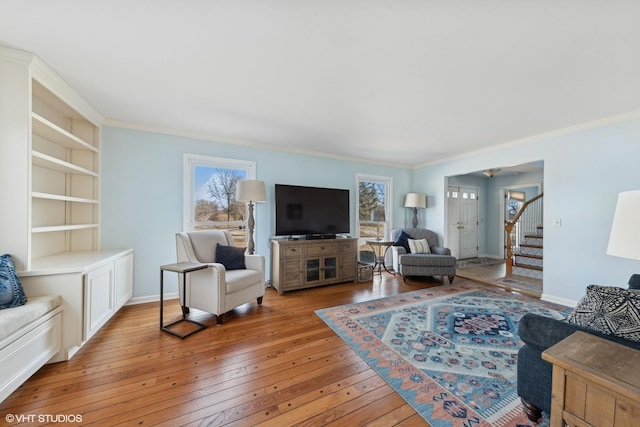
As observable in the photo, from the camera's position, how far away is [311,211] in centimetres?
401

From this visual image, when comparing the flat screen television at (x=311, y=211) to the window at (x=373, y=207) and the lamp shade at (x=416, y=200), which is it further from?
the lamp shade at (x=416, y=200)

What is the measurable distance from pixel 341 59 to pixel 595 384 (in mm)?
2197

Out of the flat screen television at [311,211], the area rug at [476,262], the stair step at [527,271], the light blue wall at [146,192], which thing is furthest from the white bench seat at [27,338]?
the stair step at [527,271]

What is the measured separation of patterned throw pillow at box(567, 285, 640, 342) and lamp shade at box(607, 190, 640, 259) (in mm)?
216

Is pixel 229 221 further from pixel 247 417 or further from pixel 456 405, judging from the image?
pixel 456 405

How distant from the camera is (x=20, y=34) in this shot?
1621 mm

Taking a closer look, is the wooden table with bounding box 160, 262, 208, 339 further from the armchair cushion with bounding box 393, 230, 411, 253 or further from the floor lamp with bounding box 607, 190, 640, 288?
the armchair cushion with bounding box 393, 230, 411, 253

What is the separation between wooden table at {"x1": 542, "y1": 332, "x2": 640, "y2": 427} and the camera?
2.71 feet

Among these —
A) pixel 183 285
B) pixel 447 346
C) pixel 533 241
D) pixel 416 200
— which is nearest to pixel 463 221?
pixel 533 241

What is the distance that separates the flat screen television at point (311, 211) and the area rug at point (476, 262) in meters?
3.25

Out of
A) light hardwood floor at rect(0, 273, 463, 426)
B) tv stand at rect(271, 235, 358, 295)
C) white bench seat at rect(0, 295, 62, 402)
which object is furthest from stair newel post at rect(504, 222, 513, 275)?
white bench seat at rect(0, 295, 62, 402)

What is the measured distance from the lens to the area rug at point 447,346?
4.80 feet

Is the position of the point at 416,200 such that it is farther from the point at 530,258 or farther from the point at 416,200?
the point at 530,258

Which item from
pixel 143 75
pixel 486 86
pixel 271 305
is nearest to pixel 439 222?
pixel 486 86
